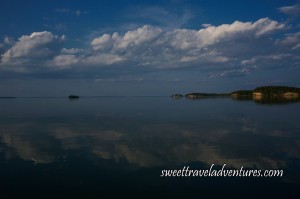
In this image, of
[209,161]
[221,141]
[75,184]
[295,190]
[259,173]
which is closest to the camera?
[295,190]

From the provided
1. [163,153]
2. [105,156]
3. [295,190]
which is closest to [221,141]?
[163,153]

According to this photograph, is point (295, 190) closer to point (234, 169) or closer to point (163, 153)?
point (234, 169)

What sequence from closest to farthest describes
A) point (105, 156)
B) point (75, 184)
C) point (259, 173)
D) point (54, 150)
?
point (75, 184)
point (259, 173)
point (105, 156)
point (54, 150)

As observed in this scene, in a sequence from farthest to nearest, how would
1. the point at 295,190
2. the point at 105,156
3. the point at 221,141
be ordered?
the point at 221,141, the point at 105,156, the point at 295,190

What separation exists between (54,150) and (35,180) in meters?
9.50

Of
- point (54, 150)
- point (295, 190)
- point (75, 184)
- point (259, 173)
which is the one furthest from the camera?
point (54, 150)

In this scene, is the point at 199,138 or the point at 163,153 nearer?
the point at 163,153

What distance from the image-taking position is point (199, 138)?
112ft

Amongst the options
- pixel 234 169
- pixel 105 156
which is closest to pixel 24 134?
pixel 105 156

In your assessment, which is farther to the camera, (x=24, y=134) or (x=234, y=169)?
(x=24, y=134)

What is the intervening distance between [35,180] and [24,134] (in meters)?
21.9

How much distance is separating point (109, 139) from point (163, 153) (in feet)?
32.0

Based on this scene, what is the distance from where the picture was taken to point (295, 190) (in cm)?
1634

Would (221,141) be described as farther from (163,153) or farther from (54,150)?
(54,150)
